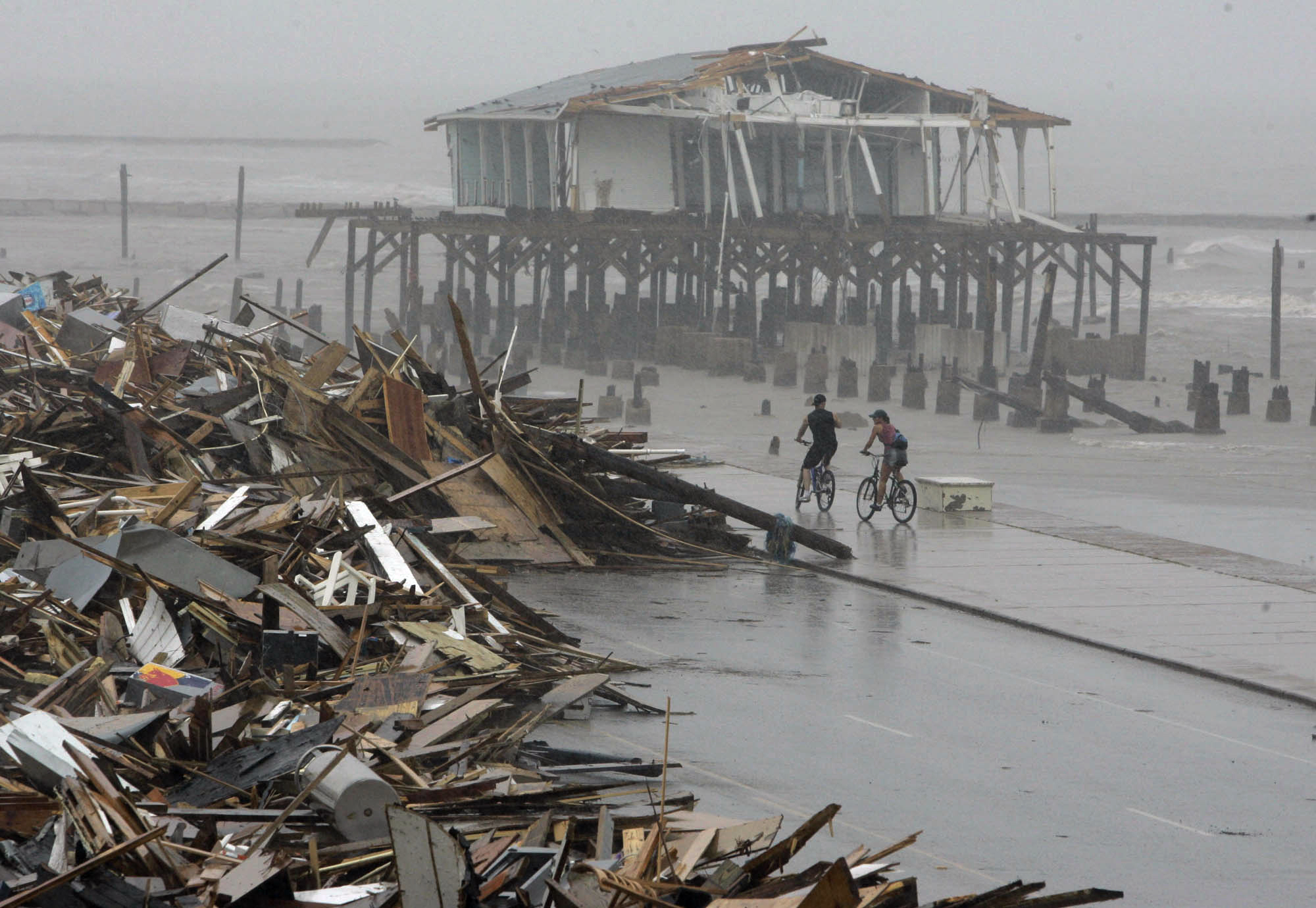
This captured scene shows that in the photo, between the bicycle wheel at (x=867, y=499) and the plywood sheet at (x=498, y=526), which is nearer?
the plywood sheet at (x=498, y=526)

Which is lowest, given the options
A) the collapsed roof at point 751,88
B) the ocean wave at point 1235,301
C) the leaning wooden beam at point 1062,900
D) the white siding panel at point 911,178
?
the leaning wooden beam at point 1062,900

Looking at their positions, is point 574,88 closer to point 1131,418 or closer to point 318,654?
point 1131,418

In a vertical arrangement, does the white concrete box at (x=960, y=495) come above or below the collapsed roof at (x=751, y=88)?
below

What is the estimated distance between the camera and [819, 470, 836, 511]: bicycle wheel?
67.4 feet

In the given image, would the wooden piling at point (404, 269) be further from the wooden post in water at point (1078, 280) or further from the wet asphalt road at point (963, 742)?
the wet asphalt road at point (963, 742)

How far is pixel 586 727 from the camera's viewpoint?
10164 mm

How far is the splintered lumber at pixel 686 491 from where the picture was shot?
1719 cm

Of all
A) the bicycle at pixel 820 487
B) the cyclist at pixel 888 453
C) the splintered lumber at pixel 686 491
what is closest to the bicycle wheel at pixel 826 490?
the bicycle at pixel 820 487

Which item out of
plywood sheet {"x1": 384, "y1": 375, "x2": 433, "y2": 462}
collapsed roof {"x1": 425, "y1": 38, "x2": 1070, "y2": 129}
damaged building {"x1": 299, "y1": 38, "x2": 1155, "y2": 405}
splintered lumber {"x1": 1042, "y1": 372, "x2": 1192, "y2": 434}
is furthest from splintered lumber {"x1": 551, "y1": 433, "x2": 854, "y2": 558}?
collapsed roof {"x1": 425, "y1": 38, "x2": 1070, "y2": 129}

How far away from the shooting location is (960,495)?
2072cm

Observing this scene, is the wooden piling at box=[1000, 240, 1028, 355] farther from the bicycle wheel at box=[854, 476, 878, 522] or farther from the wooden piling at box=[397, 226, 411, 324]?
the bicycle wheel at box=[854, 476, 878, 522]

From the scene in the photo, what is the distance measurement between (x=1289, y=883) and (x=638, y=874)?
3.97m

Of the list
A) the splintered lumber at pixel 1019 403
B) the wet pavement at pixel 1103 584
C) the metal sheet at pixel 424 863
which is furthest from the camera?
the splintered lumber at pixel 1019 403

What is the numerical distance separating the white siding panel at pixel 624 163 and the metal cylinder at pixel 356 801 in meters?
41.8
